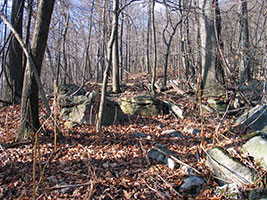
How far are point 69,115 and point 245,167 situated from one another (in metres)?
4.46

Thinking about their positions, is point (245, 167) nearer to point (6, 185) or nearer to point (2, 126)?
point (6, 185)

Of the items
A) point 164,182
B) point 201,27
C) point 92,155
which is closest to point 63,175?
point 92,155

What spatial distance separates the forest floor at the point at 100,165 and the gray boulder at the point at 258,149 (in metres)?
0.21

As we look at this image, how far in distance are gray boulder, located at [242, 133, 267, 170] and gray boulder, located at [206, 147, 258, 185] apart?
254 millimetres

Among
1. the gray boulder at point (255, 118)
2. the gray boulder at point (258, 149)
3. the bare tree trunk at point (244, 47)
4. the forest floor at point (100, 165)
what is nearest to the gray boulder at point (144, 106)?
the forest floor at point (100, 165)

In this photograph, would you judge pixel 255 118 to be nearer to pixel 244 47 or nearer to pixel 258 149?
pixel 258 149

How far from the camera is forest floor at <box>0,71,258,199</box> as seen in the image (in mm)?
3166

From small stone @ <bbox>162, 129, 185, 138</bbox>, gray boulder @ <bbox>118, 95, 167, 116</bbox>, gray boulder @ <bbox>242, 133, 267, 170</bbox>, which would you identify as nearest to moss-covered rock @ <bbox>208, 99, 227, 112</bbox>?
gray boulder @ <bbox>118, 95, 167, 116</bbox>

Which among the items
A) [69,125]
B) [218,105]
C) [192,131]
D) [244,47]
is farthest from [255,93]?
[69,125]

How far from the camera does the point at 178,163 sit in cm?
382

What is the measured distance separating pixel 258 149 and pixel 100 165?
2606mm

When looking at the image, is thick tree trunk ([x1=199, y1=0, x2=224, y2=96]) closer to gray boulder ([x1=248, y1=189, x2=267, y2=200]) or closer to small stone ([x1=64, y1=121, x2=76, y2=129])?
small stone ([x1=64, y1=121, x2=76, y2=129])

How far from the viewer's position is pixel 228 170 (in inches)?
133

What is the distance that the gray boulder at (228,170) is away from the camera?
325 centimetres
